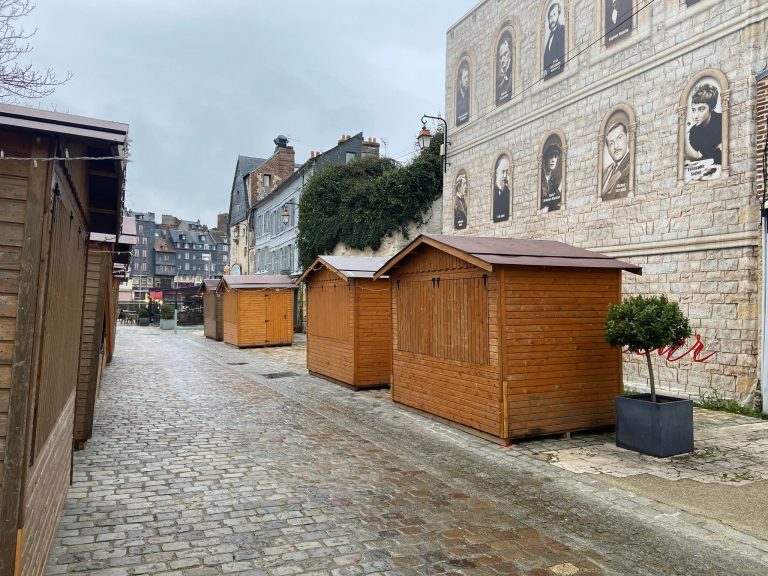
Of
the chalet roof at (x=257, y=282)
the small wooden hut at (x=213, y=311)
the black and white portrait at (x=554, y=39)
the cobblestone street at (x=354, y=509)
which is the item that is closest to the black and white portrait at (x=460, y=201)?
the black and white portrait at (x=554, y=39)

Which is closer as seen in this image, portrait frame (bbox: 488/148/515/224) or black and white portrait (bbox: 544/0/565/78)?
black and white portrait (bbox: 544/0/565/78)

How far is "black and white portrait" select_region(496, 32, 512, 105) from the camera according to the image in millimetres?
16625

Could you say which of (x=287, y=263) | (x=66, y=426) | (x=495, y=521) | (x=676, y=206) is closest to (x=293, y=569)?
(x=495, y=521)

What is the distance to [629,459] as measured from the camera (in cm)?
704

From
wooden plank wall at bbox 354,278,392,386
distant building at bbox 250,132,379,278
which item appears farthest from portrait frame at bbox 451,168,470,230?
distant building at bbox 250,132,379,278

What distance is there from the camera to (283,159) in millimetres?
43031

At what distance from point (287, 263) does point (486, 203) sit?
18930 mm

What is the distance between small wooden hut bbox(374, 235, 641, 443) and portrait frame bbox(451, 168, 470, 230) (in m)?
9.27

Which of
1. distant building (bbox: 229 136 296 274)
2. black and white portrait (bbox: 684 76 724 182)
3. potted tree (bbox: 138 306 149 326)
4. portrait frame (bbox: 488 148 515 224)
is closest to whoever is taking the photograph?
black and white portrait (bbox: 684 76 724 182)

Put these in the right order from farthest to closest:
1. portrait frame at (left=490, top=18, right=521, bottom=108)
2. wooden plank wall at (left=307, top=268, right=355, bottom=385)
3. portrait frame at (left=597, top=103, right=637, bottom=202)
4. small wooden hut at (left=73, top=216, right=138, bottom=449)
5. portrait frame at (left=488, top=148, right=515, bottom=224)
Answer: portrait frame at (left=488, top=148, right=515, bottom=224), portrait frame at (left=490, top=18, right=521, bottom=108), wooden plank wall at (left=307, top=268, right=355, bottom=385), portrait frame at (left=597, top=103, right=637, bottom=202), small wooden hut at (left=73, top=216, right=138, bottom=449)

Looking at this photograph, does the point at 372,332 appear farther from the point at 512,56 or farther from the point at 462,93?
the point at 462,93

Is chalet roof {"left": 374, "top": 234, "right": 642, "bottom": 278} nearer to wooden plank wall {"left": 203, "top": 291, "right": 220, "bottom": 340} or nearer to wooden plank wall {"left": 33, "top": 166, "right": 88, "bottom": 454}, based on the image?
wooden plank wall {"left": 33, "top": 166, "right": 88, "bottom": 454}

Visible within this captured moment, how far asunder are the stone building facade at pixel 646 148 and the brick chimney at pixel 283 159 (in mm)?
27117

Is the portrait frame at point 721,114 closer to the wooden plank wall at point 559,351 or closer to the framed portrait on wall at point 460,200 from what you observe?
the wooden plank wall at point 559,351
